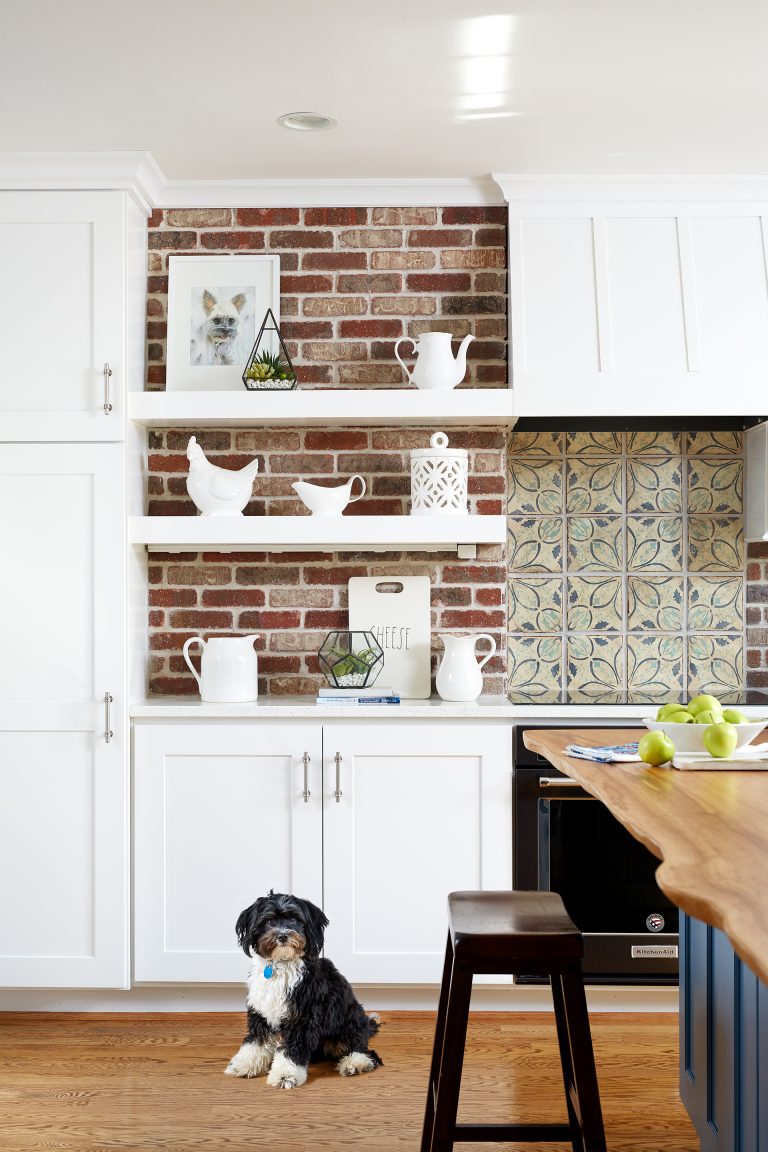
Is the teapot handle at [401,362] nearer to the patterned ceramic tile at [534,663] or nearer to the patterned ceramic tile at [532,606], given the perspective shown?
the patterned ceramic tile at [532,606]

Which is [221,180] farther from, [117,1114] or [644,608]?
[117,1114]

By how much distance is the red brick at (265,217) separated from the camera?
137 inches

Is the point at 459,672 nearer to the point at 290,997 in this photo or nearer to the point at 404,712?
the point at 404,712

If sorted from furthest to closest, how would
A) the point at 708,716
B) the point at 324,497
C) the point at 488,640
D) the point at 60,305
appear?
the point at 488,640
the point at 324,497
the point at 60,305
the point at 708,716

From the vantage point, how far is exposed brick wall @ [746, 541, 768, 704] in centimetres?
356

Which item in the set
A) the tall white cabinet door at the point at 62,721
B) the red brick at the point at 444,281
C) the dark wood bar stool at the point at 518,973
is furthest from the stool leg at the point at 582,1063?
the red brick at the point at 444,281

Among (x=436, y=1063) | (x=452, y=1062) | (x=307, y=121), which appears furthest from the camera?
(x=307, y=121)

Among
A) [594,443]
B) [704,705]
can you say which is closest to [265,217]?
[594,443]

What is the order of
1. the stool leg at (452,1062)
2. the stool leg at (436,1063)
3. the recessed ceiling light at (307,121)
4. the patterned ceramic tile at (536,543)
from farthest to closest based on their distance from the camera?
the patterned ceramic tile at (536,543)
the recessed ceiling light at (307,121)
the stool leg at (436,1063)
the stool leg at (452,1062)

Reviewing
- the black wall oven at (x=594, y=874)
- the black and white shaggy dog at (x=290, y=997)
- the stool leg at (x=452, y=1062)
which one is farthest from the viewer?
the black wall oven at (x=594, y=874)

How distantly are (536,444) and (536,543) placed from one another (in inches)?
13.4

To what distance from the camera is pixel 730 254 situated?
10.8 feet

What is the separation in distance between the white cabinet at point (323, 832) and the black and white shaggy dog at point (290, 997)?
1.21ft

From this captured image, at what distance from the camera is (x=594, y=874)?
3.07 metres
